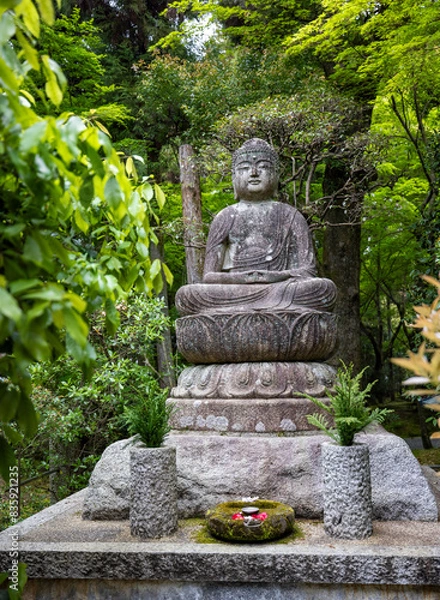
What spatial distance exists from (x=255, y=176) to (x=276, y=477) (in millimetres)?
3259

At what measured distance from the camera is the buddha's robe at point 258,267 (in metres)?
4.98

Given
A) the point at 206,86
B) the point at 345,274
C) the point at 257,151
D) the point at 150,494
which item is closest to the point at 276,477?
the point at 150,494

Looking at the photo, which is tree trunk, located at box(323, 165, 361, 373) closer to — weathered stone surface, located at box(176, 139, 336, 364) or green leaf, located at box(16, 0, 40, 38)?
weathered stone surface, located at box(176, 139, 336, 364)

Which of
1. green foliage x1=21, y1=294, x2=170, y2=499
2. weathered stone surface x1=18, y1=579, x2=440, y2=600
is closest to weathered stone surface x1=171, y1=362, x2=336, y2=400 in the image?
green foliage x1=21, y1=294, x2=170, y2=499

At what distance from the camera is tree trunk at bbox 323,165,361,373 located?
9.77m

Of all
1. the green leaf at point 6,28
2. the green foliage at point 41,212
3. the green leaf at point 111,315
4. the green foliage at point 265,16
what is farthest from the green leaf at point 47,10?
the green foliage at point 265,16

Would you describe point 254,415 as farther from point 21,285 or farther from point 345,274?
point 345,274

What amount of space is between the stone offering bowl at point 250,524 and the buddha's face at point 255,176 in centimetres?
351

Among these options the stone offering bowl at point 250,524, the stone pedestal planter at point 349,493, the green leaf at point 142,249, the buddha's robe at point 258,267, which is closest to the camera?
the green leaf at point 142,249

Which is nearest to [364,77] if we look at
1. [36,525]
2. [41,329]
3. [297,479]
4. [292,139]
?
[292,139]

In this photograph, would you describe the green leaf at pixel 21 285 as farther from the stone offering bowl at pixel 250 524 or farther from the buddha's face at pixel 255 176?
the buddha's face at pixel 255 176

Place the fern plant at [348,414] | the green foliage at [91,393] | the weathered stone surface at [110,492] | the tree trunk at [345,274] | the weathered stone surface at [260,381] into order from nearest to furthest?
the fern plant at [348,414] → the weathered stone surface at [110,492] → the weathered stone surface at [260,381] → the green foliage at [91,393] → the tree trunk at [345,274]

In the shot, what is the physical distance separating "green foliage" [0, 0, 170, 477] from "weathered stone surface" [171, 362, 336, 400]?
2678 mm

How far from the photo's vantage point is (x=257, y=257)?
571 cm
